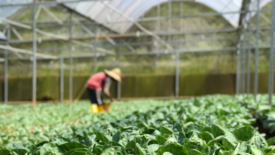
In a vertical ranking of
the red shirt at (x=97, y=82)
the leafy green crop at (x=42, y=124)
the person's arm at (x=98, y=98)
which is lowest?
the leafy green crop at (x=42, y=124)

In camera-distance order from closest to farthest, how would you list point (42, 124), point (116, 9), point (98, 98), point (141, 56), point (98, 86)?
point (42, 124)
point (98, 98)
point (98, 86)
point (116, 9)
point (141, 56)

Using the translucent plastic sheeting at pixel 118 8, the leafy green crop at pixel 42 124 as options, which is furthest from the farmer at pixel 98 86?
the translucent plastic sheeting at pixel 118 8

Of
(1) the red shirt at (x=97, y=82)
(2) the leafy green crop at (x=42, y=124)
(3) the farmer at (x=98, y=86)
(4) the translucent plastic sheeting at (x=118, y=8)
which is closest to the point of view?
(2) the leafy green crop at (x=42, y=124)

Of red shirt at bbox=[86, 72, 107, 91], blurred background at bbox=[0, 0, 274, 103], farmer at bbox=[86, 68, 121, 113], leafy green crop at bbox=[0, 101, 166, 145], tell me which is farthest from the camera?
blurred background at bbox=[0, 0, 274, 103]

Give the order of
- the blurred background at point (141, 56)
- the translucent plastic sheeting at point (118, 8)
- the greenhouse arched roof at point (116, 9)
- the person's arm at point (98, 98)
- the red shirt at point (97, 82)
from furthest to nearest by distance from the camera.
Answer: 1. the blurred background at point (141, 56)
2. the translucent plastic sheeting at point (118, 8)
3. the greenhouse arched roof at point (116, 9)
4. the red shirt at point (97, 82)
5. the person's arm at point (98, 98)

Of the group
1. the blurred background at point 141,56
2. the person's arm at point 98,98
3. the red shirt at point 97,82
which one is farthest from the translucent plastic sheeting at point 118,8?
the person's arm at point 98,98

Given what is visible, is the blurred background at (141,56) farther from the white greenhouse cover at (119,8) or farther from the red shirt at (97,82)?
the red shirt at (97,82)

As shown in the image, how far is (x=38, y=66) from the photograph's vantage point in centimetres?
2148

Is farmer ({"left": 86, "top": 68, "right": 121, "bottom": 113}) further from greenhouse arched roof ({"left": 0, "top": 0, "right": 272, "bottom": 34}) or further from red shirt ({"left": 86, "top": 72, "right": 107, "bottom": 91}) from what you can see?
greenhouse arched roof ({"left": 0, "top": 0, "right": 272, "bottom": 34})

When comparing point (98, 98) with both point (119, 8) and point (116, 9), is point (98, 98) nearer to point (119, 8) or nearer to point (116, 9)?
point (116, 9)

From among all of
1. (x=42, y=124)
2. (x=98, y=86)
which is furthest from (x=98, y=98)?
(x=42, y=124)

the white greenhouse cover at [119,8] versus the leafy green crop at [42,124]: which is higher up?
the white greenhouse cover at [119,8]

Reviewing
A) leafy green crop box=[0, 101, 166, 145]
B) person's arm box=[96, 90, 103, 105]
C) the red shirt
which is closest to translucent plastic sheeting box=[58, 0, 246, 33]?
the red shirt

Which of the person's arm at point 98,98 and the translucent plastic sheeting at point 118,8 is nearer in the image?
the person's arm at point 98,98
